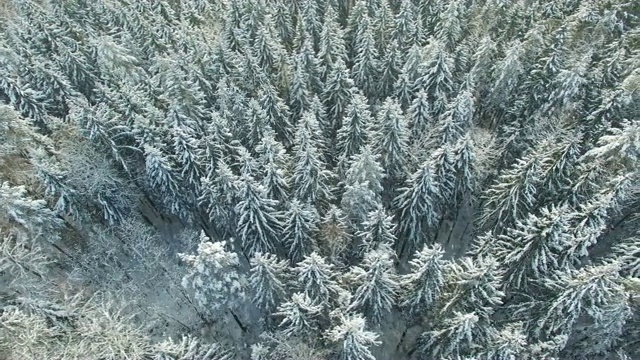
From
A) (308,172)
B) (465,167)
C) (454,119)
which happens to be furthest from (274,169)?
(454,119)

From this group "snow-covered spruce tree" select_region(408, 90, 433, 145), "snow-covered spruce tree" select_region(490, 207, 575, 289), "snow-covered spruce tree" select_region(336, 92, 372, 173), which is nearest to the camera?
"snow-covered spruce tree" select_region(490, 207, 575, 289)

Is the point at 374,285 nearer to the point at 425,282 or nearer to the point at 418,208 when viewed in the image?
the point at 425,282

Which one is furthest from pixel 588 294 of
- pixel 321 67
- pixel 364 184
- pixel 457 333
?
pixel 321 67

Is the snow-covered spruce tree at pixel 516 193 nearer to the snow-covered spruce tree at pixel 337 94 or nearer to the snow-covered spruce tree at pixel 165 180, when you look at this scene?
the snow-covered spruce tree at pixel 337 94

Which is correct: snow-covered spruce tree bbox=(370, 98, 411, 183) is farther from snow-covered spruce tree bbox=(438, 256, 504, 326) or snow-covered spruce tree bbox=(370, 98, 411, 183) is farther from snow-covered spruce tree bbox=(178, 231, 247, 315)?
snow-covered spruce tree bbox=(178, 231, 247, 315)

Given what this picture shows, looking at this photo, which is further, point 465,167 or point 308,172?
point 465,167

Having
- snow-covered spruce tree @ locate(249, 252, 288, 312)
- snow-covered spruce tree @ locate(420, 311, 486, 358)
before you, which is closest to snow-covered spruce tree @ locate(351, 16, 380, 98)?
snow-covered spruce tree @ locate(249, 252, 288, 312)
